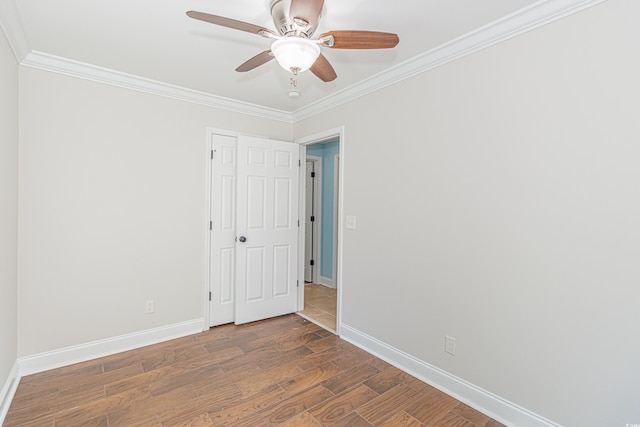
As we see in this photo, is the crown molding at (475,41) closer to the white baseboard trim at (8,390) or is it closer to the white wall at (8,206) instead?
the white wall at (8,206)

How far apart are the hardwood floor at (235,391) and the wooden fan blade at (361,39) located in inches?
85.2

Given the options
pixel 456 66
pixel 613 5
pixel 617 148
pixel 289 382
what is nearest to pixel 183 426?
pixel 289 382

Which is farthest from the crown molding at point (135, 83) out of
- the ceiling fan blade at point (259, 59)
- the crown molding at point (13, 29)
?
the ceiling fan blade at point (259, 59)

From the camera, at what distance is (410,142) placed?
2469 mm

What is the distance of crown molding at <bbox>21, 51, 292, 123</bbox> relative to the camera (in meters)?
2.37

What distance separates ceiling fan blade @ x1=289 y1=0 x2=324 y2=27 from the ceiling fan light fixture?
3.4 inches

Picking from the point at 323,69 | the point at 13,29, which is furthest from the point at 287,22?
the point at 13,29

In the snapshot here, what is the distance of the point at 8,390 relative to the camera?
204 centimetres

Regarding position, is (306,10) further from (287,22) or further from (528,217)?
(528,217)

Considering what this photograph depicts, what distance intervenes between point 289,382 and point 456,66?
8.61 feet

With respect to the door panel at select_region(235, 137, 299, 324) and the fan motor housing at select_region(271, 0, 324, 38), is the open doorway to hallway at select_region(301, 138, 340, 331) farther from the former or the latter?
the fan motor housing at select_region(271, 0, 324, 38)

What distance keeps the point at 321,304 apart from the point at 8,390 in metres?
2.97

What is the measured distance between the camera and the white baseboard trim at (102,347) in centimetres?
239

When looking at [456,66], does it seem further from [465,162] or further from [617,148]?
[617,148]
